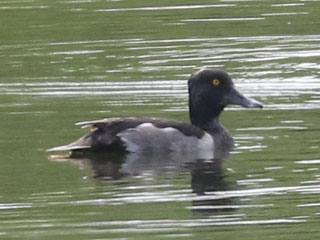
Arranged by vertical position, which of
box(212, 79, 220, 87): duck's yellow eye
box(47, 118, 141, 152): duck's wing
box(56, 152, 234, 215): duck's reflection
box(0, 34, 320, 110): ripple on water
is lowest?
box(0, 34, 320, 110): ripple on water

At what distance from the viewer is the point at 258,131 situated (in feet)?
55.8

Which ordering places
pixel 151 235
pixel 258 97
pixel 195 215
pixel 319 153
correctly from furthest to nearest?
pixel 258 97 → pixel 319 153 → pixel 195 215 → pixel 151 235

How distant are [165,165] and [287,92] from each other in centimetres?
403

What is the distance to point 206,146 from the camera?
16688mm

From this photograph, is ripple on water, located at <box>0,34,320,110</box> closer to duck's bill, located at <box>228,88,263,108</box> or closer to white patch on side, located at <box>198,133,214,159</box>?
duck's bill, located at <box>228,88,263,108</box>

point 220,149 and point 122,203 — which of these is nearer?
point 122,203

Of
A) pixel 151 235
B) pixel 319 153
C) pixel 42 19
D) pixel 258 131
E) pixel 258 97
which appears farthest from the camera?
pixel 42 19

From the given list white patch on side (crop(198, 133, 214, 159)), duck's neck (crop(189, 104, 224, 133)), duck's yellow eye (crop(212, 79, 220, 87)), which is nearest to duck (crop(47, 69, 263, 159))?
white patch on side (crop(198, 133, 214, 159))

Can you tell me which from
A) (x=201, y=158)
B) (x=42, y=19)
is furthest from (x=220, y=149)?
(x=42, y=19)

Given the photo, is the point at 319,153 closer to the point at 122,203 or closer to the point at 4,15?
the point at 122,203

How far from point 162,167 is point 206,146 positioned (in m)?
1.11

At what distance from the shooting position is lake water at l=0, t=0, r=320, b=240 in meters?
13.1

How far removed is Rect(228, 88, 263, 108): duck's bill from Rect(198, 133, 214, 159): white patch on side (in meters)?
0.57

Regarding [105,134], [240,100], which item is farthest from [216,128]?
[105,134]
